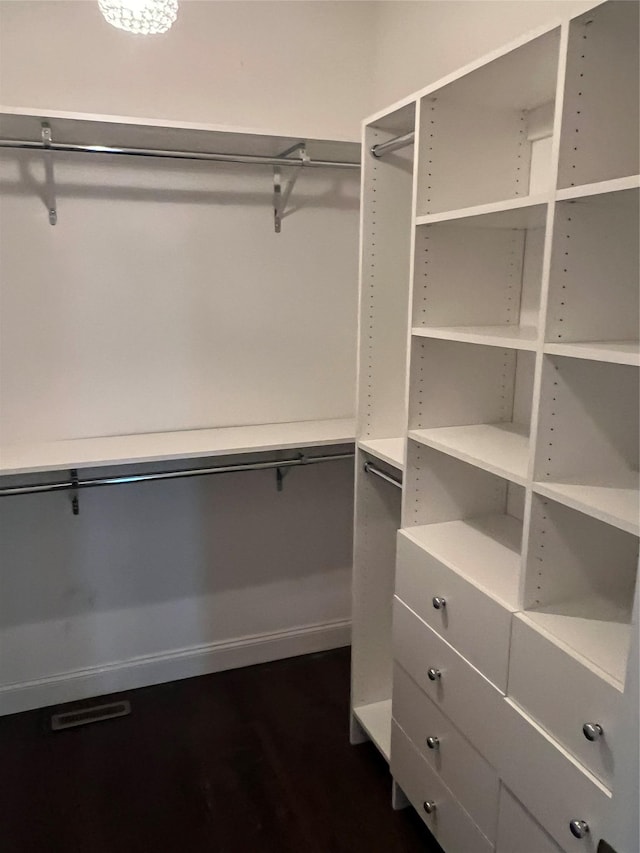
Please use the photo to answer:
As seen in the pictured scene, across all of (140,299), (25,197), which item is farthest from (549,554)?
(25,197)

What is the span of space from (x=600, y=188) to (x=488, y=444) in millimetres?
727

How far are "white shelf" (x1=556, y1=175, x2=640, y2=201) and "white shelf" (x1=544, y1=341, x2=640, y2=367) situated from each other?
0.90 ft

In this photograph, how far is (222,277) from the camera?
2.49 m

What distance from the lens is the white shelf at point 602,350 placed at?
114 cm

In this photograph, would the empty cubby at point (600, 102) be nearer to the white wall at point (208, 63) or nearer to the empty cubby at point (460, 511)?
the empty cubby at point (460, 511)

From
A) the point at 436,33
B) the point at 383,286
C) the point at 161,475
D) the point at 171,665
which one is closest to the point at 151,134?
the point at 383,286

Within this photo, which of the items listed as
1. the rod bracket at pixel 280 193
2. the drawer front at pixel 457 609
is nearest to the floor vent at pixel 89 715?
the drawer front at pixel 457 609

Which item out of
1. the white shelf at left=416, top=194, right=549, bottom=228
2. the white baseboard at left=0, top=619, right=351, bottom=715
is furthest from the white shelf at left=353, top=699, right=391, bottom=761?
the white shelf at left=416, top=194, right=549, bottom=228

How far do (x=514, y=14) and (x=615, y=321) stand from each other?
1033mm

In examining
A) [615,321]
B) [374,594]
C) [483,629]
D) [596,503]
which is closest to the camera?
[596,503]

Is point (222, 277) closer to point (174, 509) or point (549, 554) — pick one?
point (174, 509)

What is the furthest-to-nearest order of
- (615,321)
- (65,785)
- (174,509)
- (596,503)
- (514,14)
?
(174,509) < (65,785) < (514,14) < (615,321) < (596,503)

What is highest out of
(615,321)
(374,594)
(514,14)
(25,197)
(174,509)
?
(514,14)

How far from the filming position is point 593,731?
4.09ft
